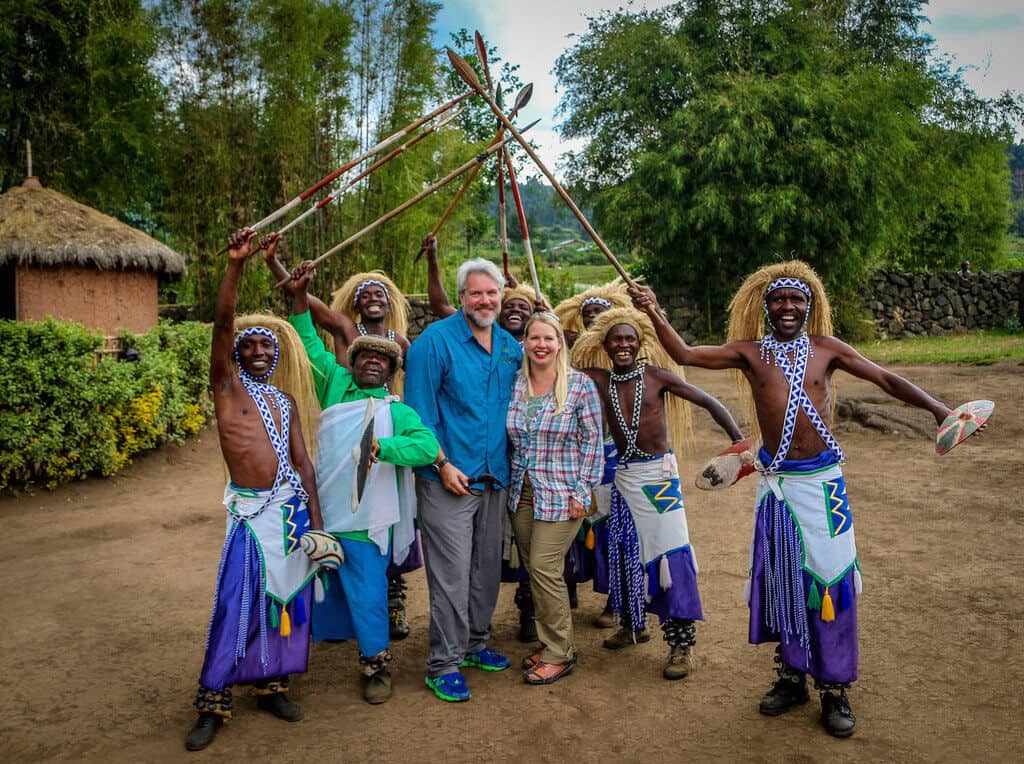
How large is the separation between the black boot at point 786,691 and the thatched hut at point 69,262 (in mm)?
10010

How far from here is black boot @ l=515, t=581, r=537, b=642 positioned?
435 cm

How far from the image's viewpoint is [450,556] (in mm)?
3664

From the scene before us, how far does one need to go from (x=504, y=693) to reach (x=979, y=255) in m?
29.5

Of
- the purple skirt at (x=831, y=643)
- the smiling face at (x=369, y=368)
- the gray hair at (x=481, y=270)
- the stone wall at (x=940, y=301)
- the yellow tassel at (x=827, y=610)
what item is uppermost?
the stone wall at (x=940, y=301)

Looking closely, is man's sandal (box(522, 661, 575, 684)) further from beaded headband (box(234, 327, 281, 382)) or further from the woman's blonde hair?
beaded headband (box(234, 327, 281, 382))

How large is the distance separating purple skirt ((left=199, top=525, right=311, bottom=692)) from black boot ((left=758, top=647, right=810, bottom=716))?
195cm

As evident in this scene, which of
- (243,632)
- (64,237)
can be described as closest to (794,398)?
(243,632)

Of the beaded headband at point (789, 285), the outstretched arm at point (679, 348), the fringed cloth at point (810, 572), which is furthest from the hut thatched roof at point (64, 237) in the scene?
the fringed cloth at point (810, 572)

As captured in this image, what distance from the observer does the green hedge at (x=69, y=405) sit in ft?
22.9

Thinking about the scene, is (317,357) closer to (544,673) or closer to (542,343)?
(542,343)

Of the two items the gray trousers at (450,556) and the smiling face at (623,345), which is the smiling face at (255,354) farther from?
the smiling face at (623,345)

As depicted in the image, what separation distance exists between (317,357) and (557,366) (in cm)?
123

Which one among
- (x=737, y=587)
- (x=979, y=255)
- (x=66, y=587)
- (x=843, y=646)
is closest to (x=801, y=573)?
(x=843, y=646)

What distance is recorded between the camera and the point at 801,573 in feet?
11.1
